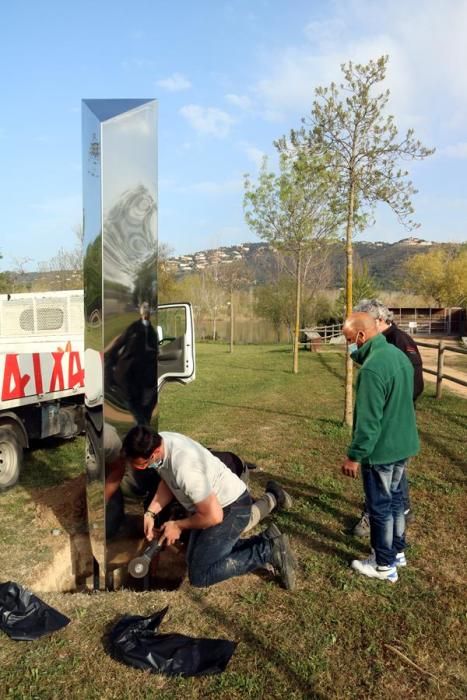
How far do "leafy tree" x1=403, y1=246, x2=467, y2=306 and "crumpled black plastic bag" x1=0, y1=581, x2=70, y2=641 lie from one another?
5813 cm

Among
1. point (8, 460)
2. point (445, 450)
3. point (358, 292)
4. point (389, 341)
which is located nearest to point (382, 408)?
point (389, 341)

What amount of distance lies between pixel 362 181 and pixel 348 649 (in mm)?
6385

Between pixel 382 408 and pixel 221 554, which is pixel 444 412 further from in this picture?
pixel 221 554

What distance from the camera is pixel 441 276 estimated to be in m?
59.1

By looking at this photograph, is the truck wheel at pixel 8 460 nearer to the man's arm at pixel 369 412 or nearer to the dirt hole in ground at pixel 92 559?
the dirt hole in ground at pixel 92 559

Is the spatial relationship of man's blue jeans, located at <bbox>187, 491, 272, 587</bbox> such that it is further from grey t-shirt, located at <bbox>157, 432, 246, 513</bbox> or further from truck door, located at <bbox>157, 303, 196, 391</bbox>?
truck door, located at <bbox>157, 303, 196, 391</bbox>

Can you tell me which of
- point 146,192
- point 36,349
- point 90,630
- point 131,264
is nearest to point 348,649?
point 90,630

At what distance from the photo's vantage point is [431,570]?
392 centimetres

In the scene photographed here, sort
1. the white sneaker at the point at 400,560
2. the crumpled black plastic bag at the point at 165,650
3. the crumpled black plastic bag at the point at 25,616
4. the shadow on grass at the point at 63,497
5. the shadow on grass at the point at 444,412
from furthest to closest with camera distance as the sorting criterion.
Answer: the shadow on grass at the point at 444,412
the shadow on grass at the point at 63,497
the white sneaker at the point at 400,560
the crumpled black plastic bag at the point at 25,616
the crumpled black plastic bag at the point at 165,650

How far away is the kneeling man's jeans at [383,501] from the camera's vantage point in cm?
368

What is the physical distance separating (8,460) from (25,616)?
3.13m

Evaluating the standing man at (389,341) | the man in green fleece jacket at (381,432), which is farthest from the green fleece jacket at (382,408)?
the standing man at (389,341)

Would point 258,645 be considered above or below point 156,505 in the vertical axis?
below

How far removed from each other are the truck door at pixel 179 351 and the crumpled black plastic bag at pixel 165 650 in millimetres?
3777
